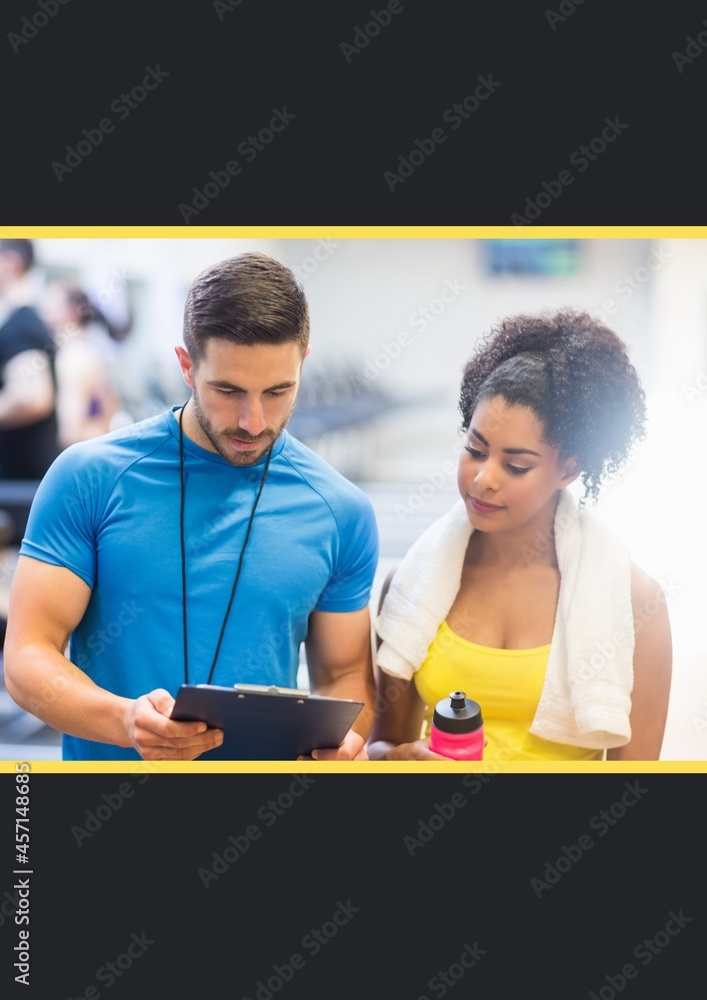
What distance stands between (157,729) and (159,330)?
891 mm

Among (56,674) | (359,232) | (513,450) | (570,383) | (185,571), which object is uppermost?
(359,232)

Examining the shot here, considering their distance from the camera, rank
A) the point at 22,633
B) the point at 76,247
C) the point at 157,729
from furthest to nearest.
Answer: the point at 76,247 < the point at 22,633 < the point at 157,729

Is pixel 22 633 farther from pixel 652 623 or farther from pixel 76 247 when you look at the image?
pixel 652 623

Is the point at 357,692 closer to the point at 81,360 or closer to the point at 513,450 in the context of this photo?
the point at 513,450

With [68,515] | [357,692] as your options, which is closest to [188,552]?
[68,515]

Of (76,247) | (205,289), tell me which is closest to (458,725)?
(205,289)

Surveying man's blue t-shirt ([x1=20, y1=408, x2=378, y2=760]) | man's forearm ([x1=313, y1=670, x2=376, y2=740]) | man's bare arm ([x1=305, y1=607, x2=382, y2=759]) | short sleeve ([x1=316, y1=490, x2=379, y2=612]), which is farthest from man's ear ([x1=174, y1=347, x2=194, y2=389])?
man's forearm ([x1=313, y1=670, x2=376, y2=740])

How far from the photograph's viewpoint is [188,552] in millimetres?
→ 1706

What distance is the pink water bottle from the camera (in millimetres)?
1665

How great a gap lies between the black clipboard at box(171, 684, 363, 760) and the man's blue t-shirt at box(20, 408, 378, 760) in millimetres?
125

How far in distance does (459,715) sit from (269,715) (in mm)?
352

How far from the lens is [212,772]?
70.7 inches

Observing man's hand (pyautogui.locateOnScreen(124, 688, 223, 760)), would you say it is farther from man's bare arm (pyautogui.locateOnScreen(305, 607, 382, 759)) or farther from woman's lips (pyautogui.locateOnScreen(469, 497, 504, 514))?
woman's lips (pyautogui.locateOnScreen(469, 497, 504, 514))

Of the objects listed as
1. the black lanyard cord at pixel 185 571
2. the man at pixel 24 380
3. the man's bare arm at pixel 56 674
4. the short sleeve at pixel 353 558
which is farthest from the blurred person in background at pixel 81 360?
the short sleeve at pixel 353 558
